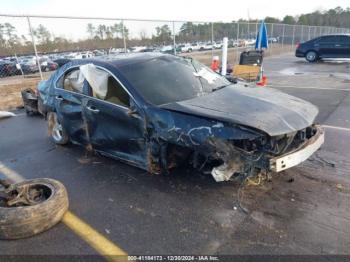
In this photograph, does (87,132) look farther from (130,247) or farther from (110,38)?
(110,38)

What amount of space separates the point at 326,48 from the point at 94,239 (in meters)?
20.0

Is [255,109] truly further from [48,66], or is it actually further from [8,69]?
[48,66]

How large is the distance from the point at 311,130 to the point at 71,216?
3.06 m

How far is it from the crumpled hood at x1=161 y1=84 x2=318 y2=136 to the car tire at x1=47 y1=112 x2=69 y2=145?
7.95 feet

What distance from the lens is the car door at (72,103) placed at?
462 cm

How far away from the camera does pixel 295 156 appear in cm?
327

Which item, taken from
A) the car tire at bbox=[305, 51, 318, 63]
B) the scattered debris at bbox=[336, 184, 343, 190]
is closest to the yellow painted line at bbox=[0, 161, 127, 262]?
the scattered debris at bbox=[336, 184, 343, 190]

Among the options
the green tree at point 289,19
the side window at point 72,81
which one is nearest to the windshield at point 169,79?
the side window at point 72,81

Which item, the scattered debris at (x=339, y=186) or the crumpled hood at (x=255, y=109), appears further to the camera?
the scattered debris at (x=339, y=186)

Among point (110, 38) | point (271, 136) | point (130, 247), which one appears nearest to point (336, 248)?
point (271, 136)

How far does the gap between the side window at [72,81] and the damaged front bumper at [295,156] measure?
298cm

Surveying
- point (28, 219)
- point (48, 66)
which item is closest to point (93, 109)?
point (28, 219)

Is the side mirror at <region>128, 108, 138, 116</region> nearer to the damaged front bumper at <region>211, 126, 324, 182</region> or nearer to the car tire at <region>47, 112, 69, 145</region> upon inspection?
the damaged front bumper at <region>211, 126, 324, 182</region>

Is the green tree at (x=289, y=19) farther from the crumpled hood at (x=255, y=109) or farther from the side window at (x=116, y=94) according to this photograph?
the side window at (x=116, y=94)
